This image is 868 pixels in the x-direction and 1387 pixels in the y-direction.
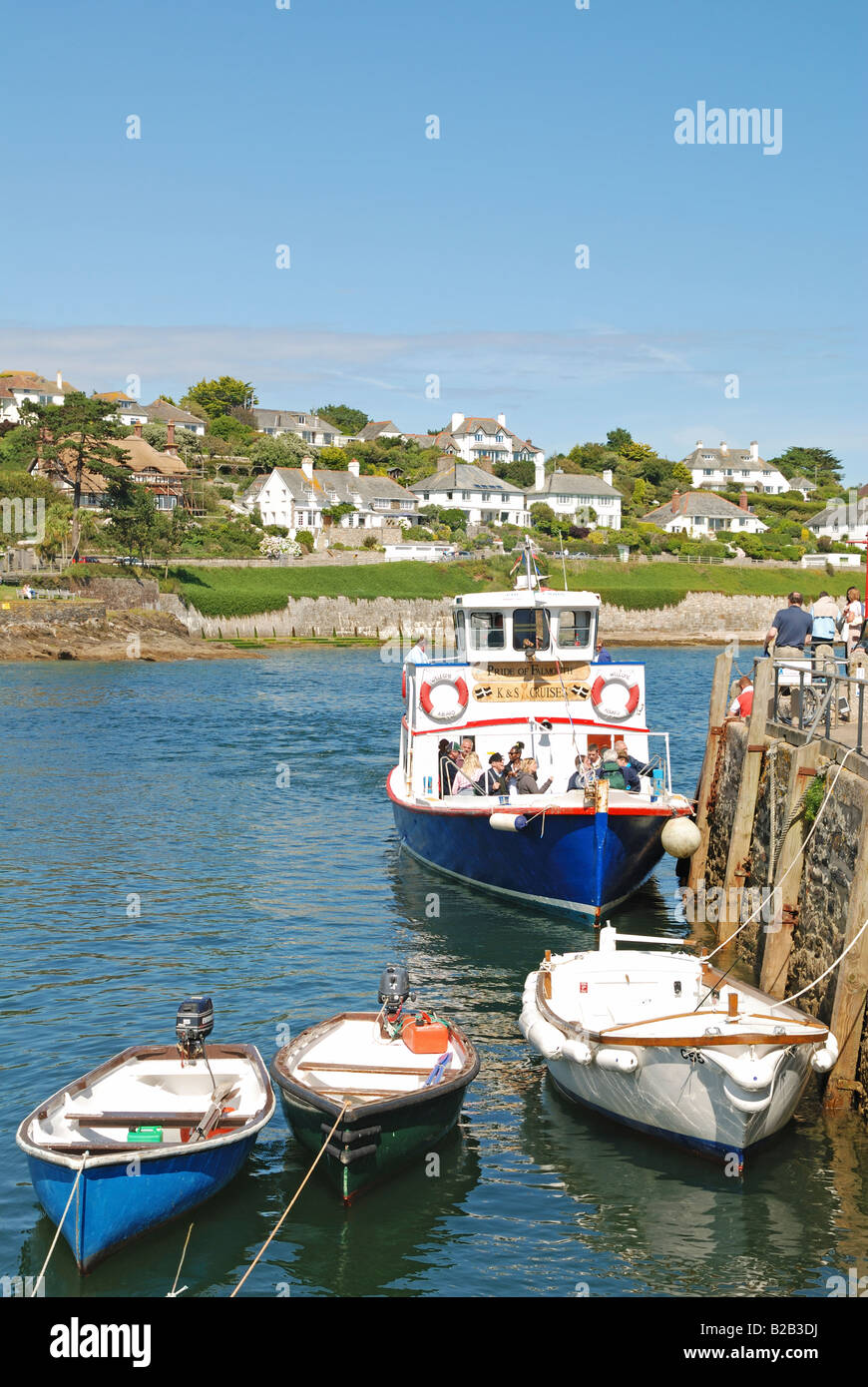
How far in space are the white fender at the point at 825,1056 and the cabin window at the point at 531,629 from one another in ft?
45.4

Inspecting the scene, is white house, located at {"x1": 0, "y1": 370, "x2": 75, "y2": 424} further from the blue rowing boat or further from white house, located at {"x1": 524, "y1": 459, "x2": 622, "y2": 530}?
the blue rowing boat

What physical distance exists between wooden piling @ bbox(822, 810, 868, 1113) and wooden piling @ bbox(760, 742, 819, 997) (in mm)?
2343

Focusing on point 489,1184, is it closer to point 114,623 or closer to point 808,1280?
point 808,1280

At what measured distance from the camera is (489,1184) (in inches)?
528

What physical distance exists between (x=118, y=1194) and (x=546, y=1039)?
5.29 m

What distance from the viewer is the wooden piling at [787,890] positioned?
16.9 metres

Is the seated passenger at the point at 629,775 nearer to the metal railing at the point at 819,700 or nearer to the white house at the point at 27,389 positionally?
the metal railing at the point at 819,700

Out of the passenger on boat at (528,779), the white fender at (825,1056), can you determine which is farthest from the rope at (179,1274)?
the passenger on boat at (528,779)

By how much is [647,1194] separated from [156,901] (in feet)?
46.8

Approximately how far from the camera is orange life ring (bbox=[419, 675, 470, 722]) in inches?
1031

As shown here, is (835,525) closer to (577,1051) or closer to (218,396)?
(218,396)

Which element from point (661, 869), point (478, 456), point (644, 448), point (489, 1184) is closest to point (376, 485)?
point (478, 456)

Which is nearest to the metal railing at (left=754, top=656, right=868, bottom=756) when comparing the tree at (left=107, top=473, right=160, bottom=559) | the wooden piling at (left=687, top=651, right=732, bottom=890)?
the wooden piling at (left=687, top=651, right=732, bottom=890)
